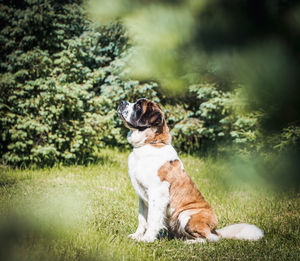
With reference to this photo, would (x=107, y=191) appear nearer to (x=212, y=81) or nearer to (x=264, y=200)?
(x=264, y=200)

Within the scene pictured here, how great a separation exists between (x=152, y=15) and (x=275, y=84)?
57 centimetres

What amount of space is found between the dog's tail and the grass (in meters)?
0.07

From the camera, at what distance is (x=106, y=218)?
346cm

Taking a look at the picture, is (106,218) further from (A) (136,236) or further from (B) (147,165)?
(B) (147,165)

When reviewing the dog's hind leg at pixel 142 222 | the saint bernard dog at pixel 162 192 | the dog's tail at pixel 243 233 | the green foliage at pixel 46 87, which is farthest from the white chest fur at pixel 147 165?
the green foliage at pixel 46 87

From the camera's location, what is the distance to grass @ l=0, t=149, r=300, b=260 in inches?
79.2

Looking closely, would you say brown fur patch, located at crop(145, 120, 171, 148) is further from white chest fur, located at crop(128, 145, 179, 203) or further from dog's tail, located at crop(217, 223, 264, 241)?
dog's tail, located at crop(217, 223, 264, 241)

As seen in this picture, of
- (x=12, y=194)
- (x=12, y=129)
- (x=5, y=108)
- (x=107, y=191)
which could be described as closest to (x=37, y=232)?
(x=12, y=194)

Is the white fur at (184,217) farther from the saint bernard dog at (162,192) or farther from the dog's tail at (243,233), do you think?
the dog's tail at (243,233)

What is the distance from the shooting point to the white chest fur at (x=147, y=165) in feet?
9.57

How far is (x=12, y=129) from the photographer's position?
233 inches

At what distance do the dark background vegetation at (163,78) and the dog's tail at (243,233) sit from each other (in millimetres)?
784

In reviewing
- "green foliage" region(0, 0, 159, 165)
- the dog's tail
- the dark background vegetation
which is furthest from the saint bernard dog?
"green foliage" region(0, 0, 159, 165)

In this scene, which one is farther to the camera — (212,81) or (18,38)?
(18,38)
